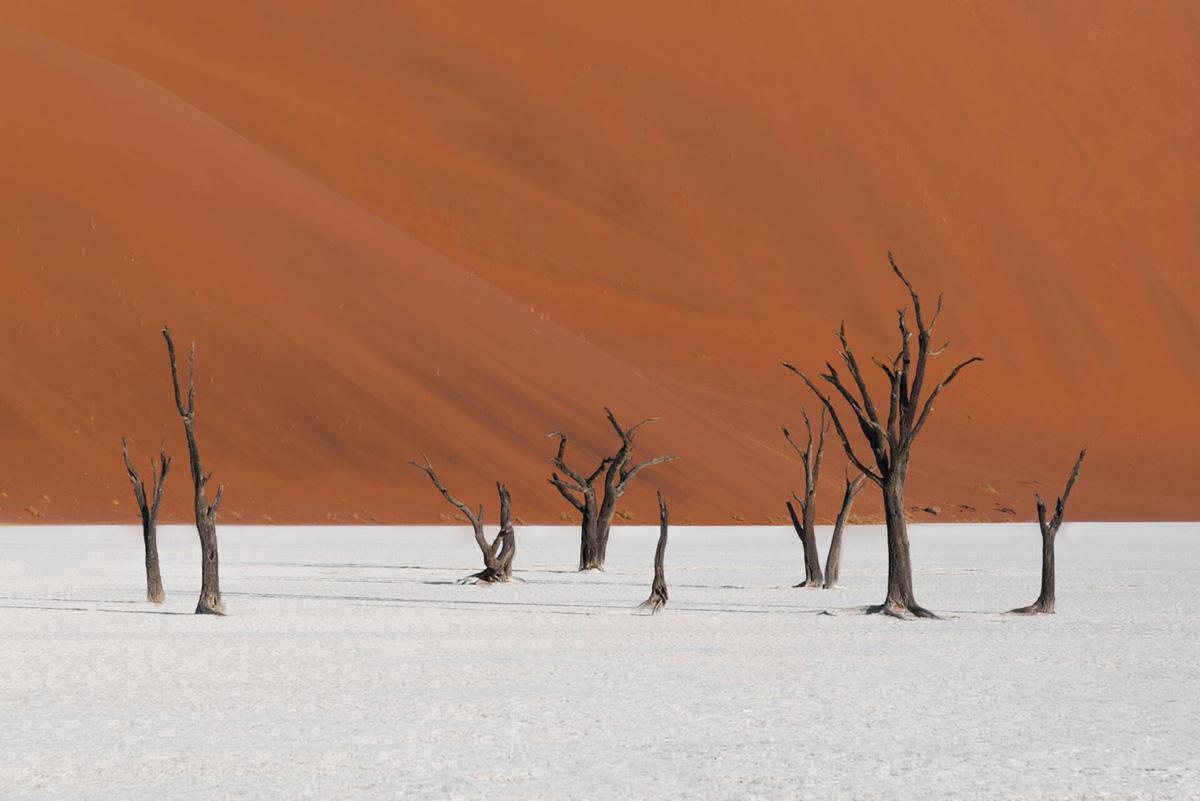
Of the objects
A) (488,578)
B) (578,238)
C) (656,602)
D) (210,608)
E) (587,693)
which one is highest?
(578,238)

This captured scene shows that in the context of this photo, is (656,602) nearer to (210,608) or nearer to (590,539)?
(210,608)

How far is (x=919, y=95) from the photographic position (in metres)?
85.1

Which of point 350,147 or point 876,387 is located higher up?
point 350,147

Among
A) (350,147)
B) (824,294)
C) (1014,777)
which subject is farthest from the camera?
(350,147)

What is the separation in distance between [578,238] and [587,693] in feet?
210

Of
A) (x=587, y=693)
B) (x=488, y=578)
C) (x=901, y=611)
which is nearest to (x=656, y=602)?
(x=901, y=611)

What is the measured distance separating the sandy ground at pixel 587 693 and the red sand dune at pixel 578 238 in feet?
87.9

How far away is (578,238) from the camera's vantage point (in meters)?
75.0

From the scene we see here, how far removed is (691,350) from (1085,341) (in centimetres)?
1604

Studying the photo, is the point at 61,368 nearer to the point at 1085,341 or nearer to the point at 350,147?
the point at 350,147

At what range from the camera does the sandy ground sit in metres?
8.32

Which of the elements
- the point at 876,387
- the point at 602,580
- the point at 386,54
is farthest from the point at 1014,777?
the point at 386,54

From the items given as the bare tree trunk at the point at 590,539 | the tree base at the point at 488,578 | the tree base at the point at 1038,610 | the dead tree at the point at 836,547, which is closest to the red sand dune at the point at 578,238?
the bare tree trunk at the point at 590,539

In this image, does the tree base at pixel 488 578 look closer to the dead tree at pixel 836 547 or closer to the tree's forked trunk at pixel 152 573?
the dead tree at pixel 836 547
